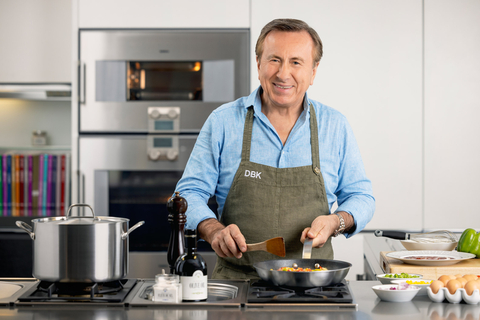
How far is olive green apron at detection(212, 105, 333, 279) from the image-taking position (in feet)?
5.14

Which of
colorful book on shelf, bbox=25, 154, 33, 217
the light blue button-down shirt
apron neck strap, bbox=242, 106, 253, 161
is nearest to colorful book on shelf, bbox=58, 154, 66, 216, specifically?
colorful book on shelf, bbox=25, 154, 33, 217

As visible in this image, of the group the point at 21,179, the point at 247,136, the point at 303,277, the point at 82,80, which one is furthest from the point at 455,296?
the point at 21,179

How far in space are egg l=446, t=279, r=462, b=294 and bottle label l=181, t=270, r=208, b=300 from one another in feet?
1.71

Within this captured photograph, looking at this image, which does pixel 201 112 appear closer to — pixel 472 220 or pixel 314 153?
pixel 314 153

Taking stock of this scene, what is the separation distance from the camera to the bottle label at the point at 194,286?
1062 mm

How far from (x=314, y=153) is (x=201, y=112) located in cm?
103

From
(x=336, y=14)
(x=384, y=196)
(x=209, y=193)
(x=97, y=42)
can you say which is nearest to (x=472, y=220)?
(x=384, y=196)

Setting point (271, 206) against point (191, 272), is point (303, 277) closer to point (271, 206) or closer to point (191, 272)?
point (191, 272)

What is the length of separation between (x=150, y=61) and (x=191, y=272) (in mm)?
1703

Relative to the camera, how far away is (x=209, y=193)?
1.62 meters

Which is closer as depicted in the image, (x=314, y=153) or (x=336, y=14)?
(x=314, y=153)

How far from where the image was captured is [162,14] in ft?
8.29

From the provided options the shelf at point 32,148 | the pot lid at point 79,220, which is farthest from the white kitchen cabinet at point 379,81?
the pot lid at point 79,220

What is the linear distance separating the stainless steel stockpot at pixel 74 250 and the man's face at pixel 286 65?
2.37ft
